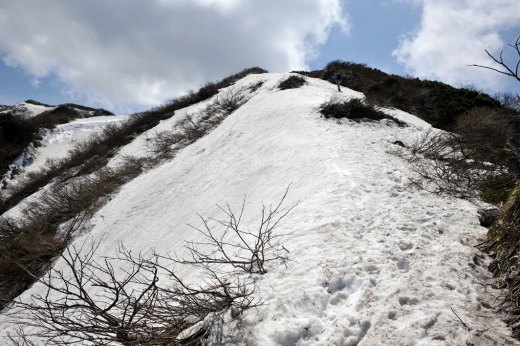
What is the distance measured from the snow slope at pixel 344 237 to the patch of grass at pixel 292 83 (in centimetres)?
526

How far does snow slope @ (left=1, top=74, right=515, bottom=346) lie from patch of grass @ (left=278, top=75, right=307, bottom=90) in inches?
207

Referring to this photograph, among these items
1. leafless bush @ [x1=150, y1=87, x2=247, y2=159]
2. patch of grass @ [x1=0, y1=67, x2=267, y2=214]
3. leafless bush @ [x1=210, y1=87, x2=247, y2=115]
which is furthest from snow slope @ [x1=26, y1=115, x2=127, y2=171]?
leafless bush @ [x1=210, y1=87, x2=247, y2=115]

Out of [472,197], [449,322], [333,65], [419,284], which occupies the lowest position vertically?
[449,322]

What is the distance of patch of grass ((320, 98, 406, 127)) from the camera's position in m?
9.35

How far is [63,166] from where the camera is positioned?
17.7 m

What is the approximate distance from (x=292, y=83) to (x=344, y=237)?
11.8 metres

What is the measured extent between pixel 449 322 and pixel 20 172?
2481cm

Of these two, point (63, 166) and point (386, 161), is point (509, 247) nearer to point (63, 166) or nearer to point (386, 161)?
point (386, 161)

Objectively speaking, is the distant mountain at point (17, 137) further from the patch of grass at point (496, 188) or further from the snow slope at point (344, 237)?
the patch of grass at point (496, 188)

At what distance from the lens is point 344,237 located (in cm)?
398

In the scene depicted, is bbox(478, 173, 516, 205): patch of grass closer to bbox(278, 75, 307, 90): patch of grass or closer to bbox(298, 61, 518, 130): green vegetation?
bbox(298, 61, 518, 130): green vegetation

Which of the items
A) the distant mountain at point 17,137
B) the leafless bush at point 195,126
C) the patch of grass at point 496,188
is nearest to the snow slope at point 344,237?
the patch of grass at point 496,188

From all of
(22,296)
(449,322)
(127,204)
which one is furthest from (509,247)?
(22,296)

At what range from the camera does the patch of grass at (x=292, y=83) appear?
14.4 meters
